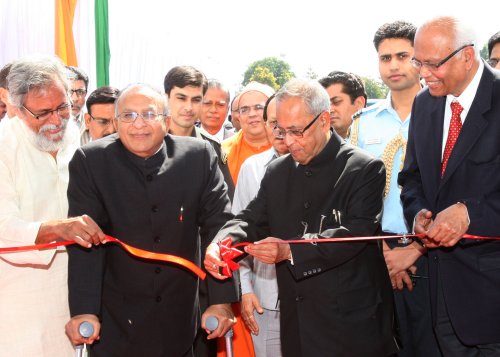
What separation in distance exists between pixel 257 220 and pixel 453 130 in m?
1.40

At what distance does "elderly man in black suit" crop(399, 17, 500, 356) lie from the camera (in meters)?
3.84

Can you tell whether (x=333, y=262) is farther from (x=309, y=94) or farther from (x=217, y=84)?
(x=217, y=84)

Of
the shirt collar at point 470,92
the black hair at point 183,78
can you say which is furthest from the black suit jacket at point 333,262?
the black hair at point 183,78

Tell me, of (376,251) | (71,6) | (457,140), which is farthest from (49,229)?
(71,6)

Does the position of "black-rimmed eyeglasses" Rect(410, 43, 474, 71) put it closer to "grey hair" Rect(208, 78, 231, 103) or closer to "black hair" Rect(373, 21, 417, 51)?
"black hair" Rect(373, 21, 417, 51)

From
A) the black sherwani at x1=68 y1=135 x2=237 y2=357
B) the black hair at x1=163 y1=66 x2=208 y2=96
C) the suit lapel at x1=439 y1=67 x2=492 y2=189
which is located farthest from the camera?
the black hair at x1=163 y1=66 x2=208 y2=96

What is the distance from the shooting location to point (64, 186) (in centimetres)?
443

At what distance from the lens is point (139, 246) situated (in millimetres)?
4047

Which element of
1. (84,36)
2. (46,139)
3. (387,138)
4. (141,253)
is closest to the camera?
(141,253)

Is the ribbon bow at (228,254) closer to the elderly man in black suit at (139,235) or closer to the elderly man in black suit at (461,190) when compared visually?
the elderly man in black suit at (139,235)

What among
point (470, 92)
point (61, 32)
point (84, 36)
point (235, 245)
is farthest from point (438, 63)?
point (84, 36)

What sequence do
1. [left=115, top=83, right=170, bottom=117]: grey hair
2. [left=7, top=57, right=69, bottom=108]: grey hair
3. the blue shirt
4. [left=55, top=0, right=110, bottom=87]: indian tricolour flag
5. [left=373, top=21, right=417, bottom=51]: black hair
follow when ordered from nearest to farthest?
1. [left=115, top=83, right=170, bottom=117]: grey hair
2. [left=7, top=57, right=69, bottom=108]: grey hair
3. the blue shirt
4. [left=373, top=21, right=417, bottom=51]: black hair
5. [left=55, top=0, right=110, bottom=87]: indian tricolour flag

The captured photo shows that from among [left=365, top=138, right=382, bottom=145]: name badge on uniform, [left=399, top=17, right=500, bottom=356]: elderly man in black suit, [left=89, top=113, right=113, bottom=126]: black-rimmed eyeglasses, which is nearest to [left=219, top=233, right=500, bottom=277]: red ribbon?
[left=399, top=17, right=500, bottom=356]: elderly man in black suit

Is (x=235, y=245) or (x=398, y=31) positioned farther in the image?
(x=398, y=31)
